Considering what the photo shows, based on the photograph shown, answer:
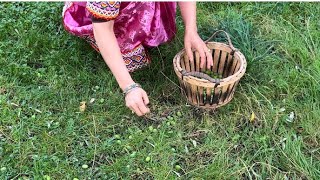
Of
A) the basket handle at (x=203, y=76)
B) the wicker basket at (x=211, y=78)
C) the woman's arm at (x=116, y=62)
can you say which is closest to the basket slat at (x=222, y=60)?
the wicker basket at (x=211, y=78)

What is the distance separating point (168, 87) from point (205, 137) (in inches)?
13.0

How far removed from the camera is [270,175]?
1.96m

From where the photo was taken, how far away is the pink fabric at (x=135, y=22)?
7.20 feet

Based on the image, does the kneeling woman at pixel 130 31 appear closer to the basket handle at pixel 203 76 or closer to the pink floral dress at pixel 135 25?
the pink floral dress at pixel 135 25

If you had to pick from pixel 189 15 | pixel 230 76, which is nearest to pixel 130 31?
pixel 189 15

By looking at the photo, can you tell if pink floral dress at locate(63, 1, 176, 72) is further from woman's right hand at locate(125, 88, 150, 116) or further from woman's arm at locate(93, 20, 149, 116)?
woman's right hand at locate(125, 88, 150, 116)

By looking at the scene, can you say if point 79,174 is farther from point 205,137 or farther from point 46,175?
point 205,137

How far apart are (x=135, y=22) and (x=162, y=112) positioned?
0.41 meters

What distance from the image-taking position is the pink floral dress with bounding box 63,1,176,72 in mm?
2197

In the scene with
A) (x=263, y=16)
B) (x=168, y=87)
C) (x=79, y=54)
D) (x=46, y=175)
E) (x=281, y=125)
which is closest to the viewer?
(x=46, y=175)

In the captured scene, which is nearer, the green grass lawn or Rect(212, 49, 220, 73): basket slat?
the green grass lawn

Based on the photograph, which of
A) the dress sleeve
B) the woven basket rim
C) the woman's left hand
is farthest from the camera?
the woman's left hand

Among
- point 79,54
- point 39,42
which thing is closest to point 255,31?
point 79,54

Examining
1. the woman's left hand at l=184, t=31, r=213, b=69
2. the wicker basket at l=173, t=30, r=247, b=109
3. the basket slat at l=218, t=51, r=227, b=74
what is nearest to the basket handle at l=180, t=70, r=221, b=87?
the wicker basket at l=173, t=30, r=247, b=109
